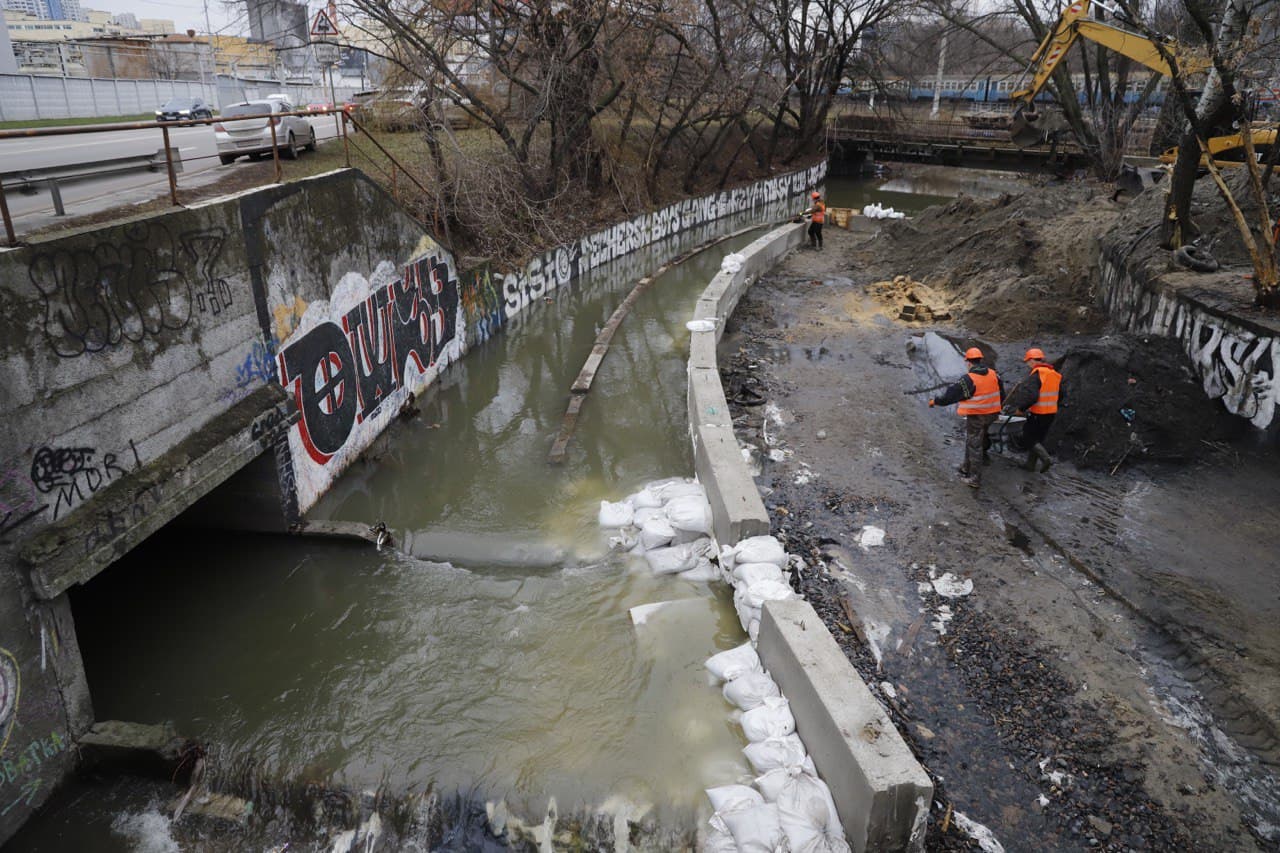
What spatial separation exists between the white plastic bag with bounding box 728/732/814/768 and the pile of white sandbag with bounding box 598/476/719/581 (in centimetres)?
233

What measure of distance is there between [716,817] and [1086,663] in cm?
358

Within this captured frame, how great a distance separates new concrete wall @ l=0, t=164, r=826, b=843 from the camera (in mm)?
5348

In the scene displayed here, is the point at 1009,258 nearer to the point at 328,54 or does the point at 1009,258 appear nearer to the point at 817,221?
the point at 817,221

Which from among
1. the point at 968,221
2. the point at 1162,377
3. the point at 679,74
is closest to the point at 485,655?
the point at 1162,377

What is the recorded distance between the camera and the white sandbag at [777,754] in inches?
219

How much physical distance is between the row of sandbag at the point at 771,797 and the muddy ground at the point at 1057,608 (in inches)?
32.7

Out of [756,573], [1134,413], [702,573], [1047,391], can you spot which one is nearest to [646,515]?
[702,573]

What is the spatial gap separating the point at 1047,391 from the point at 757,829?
7.09 meters

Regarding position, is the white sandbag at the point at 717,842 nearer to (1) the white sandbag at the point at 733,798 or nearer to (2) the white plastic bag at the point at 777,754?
(1) the white sandbag at the point at 733,798

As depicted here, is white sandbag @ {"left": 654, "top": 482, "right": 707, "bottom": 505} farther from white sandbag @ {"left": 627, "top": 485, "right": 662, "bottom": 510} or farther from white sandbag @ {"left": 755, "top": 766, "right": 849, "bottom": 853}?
white sandbag @ {"left": 755, "top": 766, "right": 849, "bottom": 853}

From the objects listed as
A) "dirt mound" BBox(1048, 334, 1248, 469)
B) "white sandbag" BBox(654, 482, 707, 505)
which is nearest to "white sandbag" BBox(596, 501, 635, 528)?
"white sandbag" BBox(654, 482, 707, 505)

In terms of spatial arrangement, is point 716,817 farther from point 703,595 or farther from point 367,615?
point 367,615

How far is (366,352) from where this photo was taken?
35.4 ft

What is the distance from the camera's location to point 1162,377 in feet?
34.3
